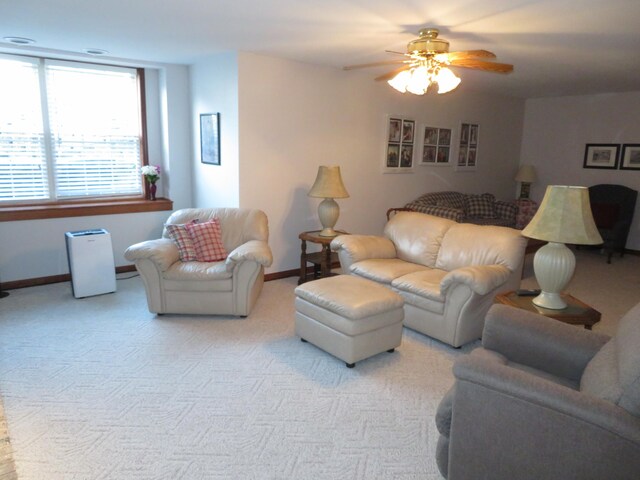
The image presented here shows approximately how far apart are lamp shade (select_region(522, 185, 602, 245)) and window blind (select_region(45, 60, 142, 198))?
15.0 feet

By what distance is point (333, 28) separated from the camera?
341 cm

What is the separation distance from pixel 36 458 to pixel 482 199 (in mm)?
6170

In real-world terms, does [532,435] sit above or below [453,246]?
below

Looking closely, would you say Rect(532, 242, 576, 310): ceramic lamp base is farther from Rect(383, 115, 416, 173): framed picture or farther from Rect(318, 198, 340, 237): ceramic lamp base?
Rect(383, 115, 416, 173): framed picture

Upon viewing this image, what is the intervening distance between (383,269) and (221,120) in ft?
7.78

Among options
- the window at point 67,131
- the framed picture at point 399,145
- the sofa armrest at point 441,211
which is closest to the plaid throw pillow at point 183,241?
the window at point 67,131

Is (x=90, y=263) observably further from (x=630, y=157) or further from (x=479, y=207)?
(x=630, y=157)

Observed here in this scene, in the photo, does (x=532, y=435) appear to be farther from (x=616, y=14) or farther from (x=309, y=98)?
(x=309, y=98)

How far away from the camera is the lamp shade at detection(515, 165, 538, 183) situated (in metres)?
7.57

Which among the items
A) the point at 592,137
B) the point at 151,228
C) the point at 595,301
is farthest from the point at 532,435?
the point at 592,137

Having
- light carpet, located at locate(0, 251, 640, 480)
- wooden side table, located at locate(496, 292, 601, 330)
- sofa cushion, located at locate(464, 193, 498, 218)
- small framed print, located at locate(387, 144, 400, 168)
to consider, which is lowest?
light carpet, located at locate(0, 251, 640, 480)

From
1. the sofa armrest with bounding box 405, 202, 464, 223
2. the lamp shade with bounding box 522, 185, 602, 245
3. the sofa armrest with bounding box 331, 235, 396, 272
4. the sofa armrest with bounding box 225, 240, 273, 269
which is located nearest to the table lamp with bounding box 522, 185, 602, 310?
the lamp shade with bounding box 522, 185, 602, 245

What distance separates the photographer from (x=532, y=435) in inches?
66.1

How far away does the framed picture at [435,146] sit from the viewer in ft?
20.6
